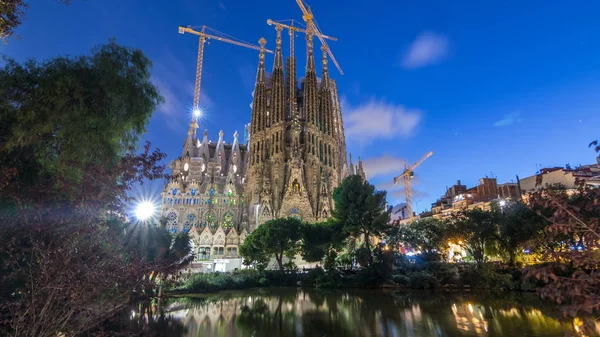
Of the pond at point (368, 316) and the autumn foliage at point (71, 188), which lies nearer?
the autumn foliage at point (71, 188)

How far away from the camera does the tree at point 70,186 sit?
6051mm

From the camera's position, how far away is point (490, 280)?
26.2 metres

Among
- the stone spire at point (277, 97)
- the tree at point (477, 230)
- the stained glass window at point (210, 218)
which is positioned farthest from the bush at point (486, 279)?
the stone spire at point (277, 97)

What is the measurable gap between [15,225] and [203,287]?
23.9 metres

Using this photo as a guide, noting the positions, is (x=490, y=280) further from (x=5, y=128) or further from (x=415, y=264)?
(x=5, y=128)

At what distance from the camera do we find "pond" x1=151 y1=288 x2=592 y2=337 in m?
13.0

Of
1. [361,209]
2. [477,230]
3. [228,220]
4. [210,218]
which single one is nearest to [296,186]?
[228,220]

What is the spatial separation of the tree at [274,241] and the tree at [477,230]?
17.6 m

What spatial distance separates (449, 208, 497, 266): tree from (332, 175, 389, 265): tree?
742cm

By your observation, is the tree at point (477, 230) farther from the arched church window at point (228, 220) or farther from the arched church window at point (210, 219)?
the arched church window at point (210, 219)

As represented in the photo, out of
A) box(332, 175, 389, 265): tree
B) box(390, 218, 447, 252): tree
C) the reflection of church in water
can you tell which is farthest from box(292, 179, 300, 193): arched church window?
box(390, 218, 447, 252): tree

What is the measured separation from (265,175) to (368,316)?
47082 millimetres

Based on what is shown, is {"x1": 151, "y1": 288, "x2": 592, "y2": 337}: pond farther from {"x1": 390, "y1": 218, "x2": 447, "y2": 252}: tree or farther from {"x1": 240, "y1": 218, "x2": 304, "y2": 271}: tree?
{"x1": 240, "y1": 218, "x2": 304, "y2": 271}: tree

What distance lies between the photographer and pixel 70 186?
20.2 feet
